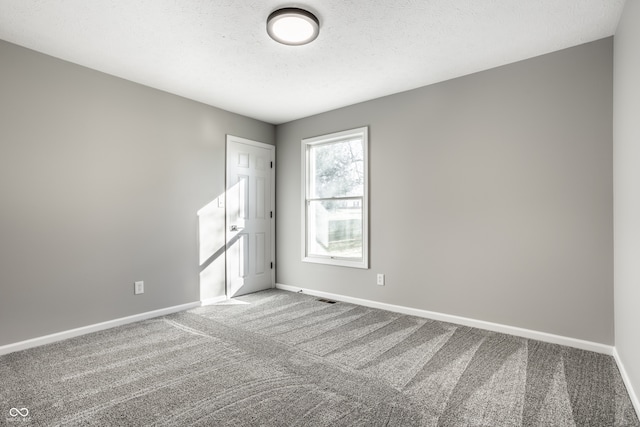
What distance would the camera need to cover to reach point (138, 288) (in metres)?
3.39

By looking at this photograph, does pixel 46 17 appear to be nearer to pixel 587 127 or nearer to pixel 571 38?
pixel 571 38

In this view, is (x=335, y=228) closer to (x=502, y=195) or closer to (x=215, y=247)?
(x=215, y=247)

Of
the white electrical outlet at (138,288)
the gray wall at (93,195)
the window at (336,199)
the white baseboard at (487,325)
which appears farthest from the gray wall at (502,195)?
the white electrical outlet at (138,288)

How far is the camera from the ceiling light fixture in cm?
222

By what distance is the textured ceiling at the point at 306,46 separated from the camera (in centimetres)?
221

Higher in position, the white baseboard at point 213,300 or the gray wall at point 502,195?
the gray wall at point 502,195

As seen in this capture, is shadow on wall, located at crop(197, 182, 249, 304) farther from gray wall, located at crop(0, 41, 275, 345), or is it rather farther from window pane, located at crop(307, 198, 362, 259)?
window pane, located at crop(307, 198, 362, 259)

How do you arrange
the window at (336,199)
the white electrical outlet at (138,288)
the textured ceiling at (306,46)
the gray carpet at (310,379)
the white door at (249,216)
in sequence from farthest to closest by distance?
1. the white door at (249,216)
2. the window at (336,199)
3. the white electrical outlet at (138,288)
4. the textured ceiling at (306,46)
5. the gray carpet at (310,379)

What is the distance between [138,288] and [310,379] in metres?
2.21

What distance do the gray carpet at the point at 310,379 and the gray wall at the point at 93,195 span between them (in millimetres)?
403

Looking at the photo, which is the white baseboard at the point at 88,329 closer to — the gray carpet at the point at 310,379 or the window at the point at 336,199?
the gray carpet at the point at 310,379

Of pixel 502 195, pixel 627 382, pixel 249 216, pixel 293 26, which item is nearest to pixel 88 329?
pixel 249 216

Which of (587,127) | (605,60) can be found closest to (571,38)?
(605,60)

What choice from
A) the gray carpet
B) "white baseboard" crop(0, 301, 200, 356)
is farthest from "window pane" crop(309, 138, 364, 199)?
"white baseboard" crop(0, 301, 200, 356)
